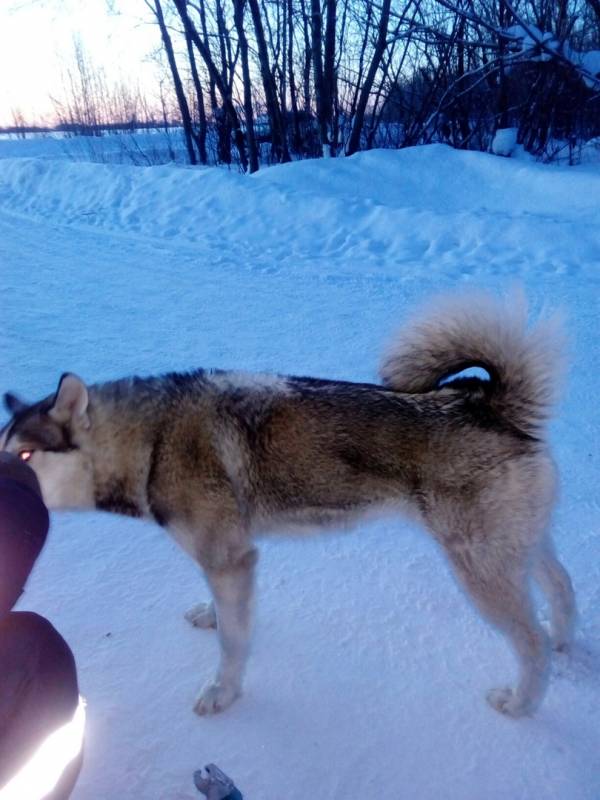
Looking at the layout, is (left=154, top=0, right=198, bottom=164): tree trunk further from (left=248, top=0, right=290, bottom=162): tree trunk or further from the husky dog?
the husky dog

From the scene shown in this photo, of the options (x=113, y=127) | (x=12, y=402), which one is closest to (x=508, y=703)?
(x=12, y=402)

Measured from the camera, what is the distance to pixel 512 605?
1.91m

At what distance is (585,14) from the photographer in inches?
459

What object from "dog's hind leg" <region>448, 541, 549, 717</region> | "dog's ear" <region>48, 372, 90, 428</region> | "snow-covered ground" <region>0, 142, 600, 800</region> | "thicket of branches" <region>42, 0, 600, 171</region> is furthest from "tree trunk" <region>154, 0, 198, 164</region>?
"dog's hind leg" <region>448, 541, 549, 717</region>

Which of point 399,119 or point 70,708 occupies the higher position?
point 399,119

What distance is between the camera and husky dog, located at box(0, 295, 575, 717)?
190 cm

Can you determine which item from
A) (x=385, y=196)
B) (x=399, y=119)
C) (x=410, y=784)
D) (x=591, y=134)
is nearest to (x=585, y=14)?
(x=591, y=134)

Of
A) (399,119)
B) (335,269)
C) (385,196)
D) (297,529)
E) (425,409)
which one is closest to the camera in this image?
(425,409)

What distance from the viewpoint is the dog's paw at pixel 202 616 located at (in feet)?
7.80

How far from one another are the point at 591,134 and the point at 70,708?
48.0 feet

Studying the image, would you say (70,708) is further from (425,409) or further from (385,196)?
(385,196)

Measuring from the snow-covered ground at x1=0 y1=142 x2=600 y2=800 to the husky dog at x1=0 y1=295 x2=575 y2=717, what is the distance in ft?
0.51

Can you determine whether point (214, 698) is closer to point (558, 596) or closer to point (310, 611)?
point (310, 611)

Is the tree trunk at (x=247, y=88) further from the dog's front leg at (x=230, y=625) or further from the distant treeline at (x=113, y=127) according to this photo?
the dog's front leg at (x=230, y=625)
